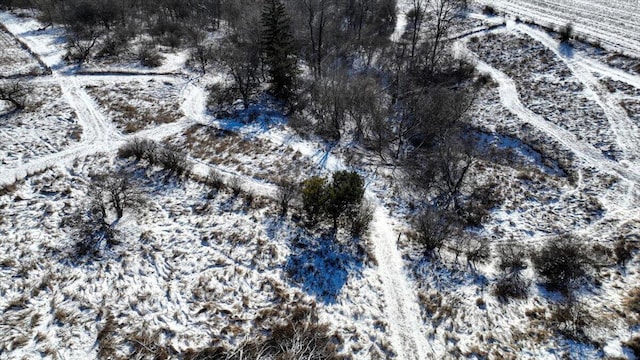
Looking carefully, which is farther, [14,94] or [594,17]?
[594,17]

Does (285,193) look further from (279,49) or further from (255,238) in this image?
(279,49)

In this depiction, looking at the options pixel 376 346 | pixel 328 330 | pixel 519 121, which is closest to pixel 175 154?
pixel 328 330

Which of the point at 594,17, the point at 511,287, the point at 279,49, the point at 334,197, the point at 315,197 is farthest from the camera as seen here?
the point at 594,17

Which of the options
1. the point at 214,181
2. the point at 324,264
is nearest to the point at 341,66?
the point at 214,181

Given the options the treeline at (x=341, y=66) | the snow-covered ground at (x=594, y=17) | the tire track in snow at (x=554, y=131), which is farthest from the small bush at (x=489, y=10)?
the tire track in snow at (x=554, y=131)

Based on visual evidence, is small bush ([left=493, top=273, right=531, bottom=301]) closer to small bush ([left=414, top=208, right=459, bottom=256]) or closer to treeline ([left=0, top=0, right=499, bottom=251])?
small bush ([left=414, top=208, right=459, bottom=256])
